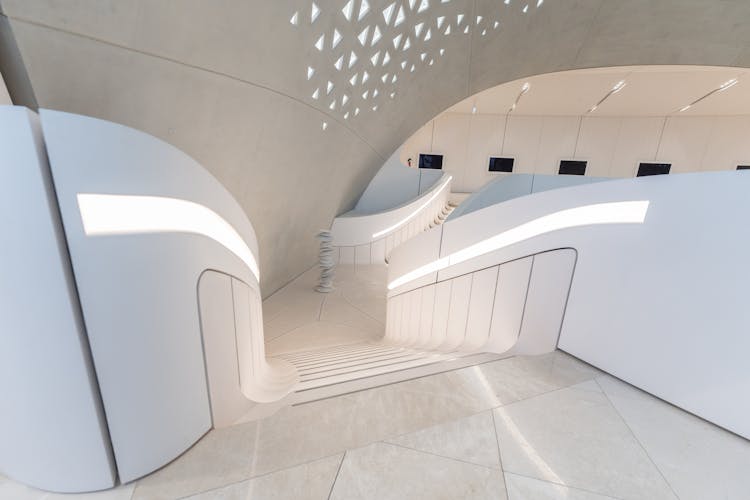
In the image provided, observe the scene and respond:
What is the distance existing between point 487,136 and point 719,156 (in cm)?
1031

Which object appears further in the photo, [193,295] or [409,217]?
[409,217]

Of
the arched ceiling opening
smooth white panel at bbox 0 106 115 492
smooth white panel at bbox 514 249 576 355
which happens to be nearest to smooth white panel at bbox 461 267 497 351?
smooth white panel at bbox 514 249 576 355

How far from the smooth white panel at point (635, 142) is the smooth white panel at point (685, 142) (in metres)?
0.37

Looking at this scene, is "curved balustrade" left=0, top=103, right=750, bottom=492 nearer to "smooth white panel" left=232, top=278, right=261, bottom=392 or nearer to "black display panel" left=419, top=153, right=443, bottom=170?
"smooth white panel" left=232, top=278, right=261, bottom=392

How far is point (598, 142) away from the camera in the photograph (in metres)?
13.9

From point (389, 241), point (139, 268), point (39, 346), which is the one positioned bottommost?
point (389, 241)

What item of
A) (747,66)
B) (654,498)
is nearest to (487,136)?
(747,66)

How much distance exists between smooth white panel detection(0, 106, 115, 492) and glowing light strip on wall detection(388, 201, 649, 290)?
A: 110 inches

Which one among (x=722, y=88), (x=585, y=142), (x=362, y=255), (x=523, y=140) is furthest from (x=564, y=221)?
(x=585, y=142)

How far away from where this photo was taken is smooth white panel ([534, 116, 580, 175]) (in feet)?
45.6

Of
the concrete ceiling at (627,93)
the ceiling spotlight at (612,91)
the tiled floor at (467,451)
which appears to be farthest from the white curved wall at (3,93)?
the ceiling spotlight at (612,91)

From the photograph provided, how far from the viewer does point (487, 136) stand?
565 inches

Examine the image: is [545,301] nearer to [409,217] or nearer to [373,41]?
[373,41]

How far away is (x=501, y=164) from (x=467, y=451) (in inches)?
612
